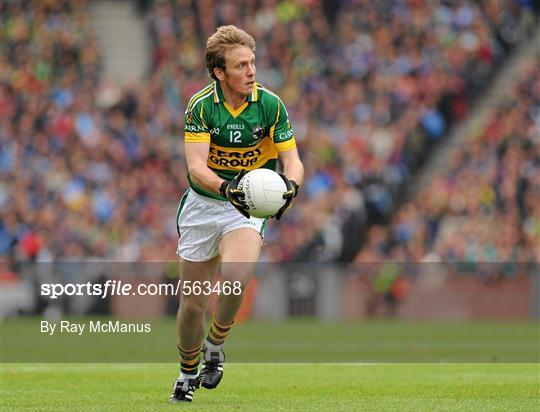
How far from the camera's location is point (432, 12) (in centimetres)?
2648

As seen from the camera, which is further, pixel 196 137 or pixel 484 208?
pixel 484 208

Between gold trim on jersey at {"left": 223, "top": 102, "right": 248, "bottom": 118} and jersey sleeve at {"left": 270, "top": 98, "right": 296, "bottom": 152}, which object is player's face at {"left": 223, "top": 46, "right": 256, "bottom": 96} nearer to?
gold trim on jersey at {"left": 223, "top": 102, "right": 248, "bottom": 118}

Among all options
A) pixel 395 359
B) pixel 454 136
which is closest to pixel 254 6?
pixel 454 136

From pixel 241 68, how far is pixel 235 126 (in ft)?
1.34

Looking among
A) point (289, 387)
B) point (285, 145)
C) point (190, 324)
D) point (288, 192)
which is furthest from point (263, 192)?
point (289, 387)

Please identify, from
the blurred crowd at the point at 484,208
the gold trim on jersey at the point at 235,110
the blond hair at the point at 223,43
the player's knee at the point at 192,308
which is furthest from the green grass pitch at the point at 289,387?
the blurred crowd at the point at 484,208

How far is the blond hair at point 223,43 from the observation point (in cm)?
920

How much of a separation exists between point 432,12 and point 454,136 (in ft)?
7.94

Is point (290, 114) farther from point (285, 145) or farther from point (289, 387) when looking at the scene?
point (285, 145)

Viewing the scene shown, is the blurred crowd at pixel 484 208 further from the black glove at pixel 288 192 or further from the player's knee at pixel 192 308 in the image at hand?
the black glove at pixel 288 192

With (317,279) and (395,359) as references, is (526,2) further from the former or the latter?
(395,359)

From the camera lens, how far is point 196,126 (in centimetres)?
927

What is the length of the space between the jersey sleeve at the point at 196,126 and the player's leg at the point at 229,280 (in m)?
0.68

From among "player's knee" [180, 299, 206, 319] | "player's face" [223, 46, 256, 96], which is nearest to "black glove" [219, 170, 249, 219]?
"player's face" [223, 46, 256, 96]
